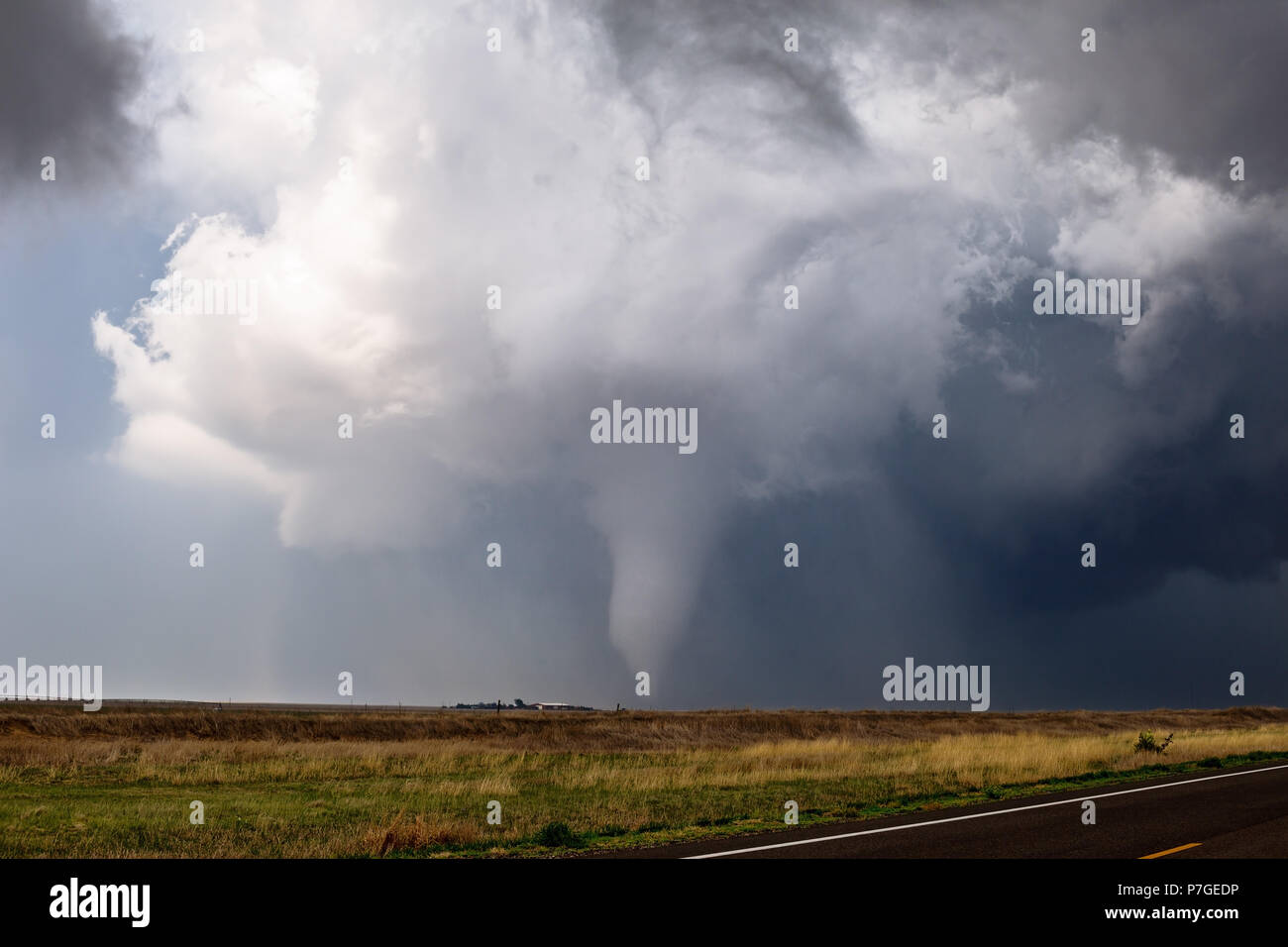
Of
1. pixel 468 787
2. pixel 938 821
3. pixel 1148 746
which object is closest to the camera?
pixel 938 821

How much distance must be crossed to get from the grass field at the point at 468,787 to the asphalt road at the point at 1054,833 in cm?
156

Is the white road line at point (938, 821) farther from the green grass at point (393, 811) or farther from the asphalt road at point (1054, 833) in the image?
the green grass at point (393, 811)

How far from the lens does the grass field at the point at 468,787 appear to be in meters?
16.6

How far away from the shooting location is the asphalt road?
13.7 meters

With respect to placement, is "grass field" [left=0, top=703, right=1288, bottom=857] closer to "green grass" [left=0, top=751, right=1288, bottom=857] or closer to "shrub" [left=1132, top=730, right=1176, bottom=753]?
"green grass" [left=0, top=751, right=1288, bottom=857]

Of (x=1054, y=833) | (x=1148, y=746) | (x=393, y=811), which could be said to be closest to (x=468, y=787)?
(x=393, y=811)

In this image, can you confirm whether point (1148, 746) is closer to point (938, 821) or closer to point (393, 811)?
point (938, 821)

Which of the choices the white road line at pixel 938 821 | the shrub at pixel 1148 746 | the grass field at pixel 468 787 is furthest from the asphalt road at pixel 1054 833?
the shrub at pixel 1148 746

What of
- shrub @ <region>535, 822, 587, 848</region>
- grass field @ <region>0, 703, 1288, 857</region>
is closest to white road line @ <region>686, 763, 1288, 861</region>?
grass field @ <region>0, 703, 1288, 857</region>

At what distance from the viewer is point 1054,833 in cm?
1555

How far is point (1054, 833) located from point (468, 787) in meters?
16.1
